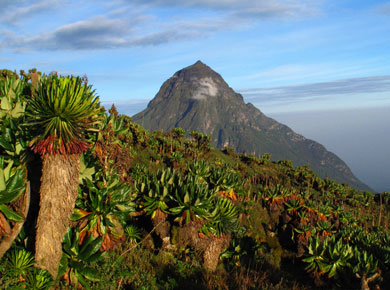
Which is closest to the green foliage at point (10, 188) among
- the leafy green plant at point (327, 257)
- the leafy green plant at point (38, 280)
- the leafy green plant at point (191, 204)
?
the leafy green plant at point (38, 280)

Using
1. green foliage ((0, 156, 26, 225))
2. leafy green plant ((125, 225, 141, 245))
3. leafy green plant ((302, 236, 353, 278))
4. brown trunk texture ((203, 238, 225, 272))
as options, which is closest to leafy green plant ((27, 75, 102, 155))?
green foliage ((0, 156, 26, 225))

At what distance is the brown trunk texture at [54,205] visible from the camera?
4.46 m

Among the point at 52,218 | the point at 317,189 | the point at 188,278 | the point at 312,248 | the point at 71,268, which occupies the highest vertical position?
the point at 52,218

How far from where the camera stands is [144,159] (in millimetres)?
24281

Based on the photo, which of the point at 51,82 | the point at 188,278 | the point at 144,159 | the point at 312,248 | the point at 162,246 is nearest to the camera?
the point at 51,82

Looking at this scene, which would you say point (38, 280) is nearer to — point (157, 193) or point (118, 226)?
point (118, 226)

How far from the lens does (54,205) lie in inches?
177

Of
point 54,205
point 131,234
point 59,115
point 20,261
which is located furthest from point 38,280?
point 131,234

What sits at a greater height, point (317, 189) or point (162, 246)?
point (162, 246)

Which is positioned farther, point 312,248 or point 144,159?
point 144,159

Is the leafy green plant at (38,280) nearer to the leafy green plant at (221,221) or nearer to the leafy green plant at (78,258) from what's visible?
the leafy green plant at (78,258)

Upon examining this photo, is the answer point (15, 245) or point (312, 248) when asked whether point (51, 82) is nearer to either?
point (15, 245)

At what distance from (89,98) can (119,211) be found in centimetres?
258

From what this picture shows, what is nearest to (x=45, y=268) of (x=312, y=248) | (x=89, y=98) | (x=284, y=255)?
(x=89, y=98)
